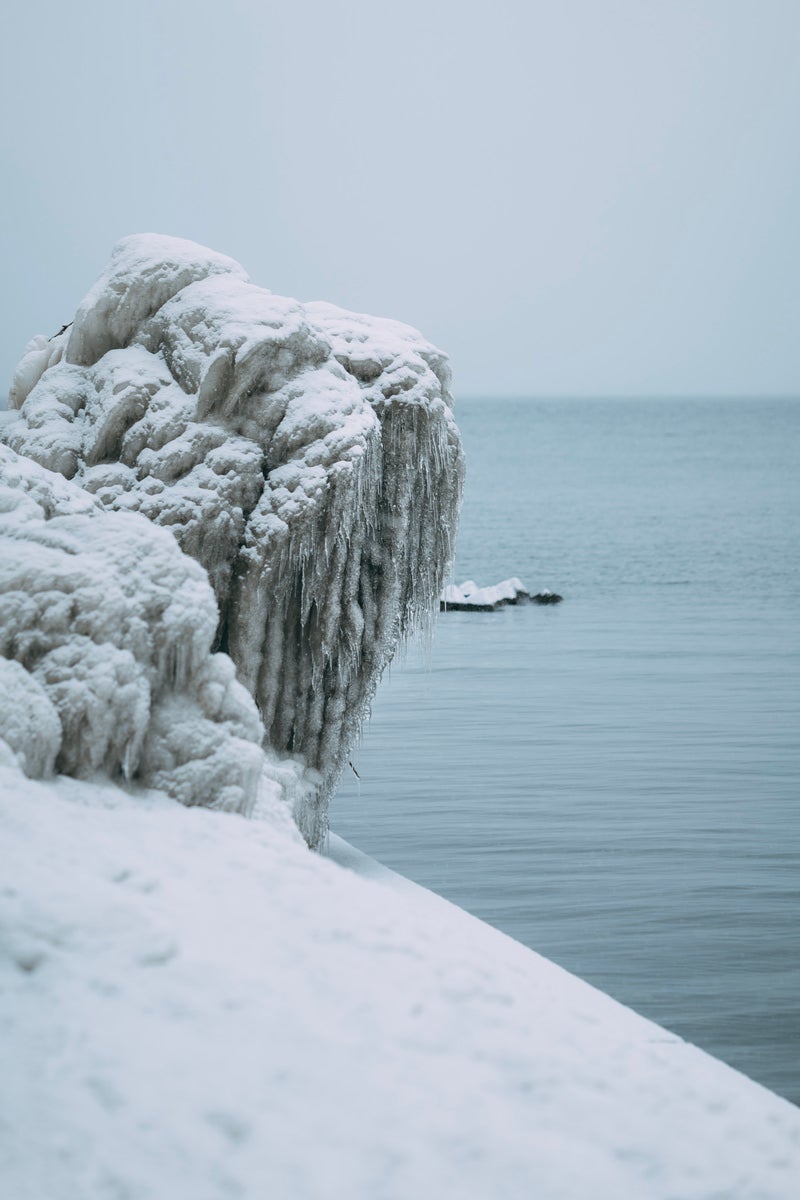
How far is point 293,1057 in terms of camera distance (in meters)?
3.27

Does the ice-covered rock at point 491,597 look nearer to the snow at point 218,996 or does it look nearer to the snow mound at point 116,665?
the snow mound at point 116,665

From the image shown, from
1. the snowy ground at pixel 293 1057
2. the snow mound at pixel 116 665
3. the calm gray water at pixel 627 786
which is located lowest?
the calm gray water at pixel 627 786

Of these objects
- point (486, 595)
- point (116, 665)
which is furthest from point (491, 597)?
point (116, 665)

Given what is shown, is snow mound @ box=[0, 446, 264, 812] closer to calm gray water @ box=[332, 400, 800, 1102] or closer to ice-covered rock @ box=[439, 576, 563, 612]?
calm gray water @ box=[332, 400, 800, 1102]

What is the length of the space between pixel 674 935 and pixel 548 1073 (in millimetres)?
6564

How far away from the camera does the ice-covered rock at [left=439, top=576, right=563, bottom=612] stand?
27.3 meters

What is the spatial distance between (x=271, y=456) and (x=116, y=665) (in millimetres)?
3433

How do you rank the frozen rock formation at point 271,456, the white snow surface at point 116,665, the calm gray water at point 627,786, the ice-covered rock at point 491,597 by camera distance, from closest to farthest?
the white snow surface at point 116,665, the frozen rock formation at point 271,456, the calm gray water at point 627,786, the ice-covered rock at point 491,597

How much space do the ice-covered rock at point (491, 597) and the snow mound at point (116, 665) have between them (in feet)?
69.7

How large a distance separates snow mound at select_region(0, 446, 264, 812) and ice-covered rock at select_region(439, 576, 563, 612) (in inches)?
836

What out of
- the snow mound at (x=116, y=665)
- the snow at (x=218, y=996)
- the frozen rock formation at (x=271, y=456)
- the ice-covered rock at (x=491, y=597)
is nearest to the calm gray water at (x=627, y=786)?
the ice-covered rock at (x=491, y=597)

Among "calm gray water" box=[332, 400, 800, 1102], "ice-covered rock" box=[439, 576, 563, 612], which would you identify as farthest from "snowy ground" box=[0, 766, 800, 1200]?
"ice-covered rock" box=[439, 576, 563, 612]

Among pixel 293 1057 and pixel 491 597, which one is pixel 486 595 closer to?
pixel 491 597

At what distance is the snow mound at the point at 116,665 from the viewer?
459 centimetres
